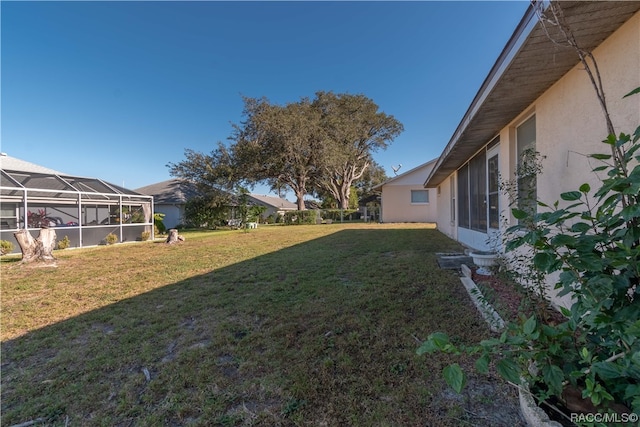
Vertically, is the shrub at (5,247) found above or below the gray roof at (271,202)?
below

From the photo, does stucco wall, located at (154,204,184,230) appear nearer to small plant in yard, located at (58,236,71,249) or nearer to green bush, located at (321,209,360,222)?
small plant in yard, located at (58,236,71,249)

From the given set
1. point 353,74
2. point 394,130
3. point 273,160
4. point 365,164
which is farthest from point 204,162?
point 394,130

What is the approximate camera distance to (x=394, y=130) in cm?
3038

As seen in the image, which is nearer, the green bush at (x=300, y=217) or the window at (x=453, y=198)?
the window at (x=453, y=198)

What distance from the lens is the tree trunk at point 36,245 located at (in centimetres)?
674

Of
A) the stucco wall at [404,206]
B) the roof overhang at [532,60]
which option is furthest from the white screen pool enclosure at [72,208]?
the stucco wall at [404,206]

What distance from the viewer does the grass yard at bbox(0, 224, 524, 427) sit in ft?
5.69

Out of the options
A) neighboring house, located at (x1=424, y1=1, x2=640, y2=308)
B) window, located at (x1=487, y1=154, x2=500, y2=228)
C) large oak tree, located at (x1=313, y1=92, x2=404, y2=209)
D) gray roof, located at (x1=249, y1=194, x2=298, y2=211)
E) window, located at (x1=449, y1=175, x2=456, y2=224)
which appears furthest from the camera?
gray roof, located at (x1=249, y1=194, x2=298, y2=211)

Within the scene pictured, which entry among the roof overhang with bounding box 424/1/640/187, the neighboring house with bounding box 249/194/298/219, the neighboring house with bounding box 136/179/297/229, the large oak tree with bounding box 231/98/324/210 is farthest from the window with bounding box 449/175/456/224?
the neighboring house with bounding box 249/194/298/219

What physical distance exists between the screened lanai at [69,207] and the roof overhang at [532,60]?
496 inches

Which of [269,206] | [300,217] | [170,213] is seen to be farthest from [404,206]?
[269,206]

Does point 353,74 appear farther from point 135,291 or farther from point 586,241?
point 586,241

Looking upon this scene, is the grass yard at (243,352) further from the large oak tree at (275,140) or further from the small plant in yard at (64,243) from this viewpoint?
the large oak tree at (275,140)

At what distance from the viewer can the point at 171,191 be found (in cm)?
2266
